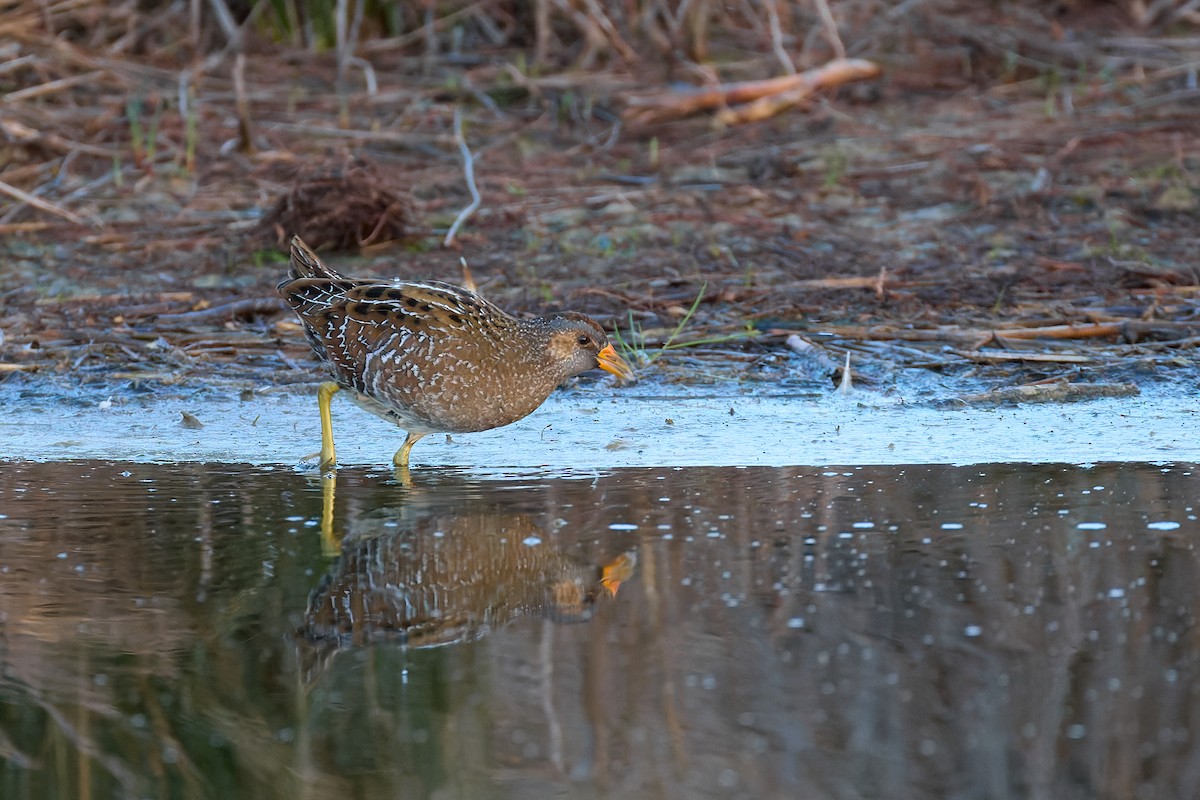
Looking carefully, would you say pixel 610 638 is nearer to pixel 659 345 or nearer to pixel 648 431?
pixel 648 431

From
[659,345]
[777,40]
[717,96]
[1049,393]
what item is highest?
[777,40]

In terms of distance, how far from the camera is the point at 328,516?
15.7ft

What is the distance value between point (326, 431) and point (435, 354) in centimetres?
50

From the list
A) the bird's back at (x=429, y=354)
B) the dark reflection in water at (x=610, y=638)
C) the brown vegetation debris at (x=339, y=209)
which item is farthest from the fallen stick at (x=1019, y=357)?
the brown vegetation debris at (x=339, y=209)

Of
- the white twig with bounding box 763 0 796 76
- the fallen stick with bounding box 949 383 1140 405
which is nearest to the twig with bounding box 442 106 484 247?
the white twig with bounding box 763 0 796 76

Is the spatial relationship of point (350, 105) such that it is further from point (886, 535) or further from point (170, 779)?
point (170, 779)

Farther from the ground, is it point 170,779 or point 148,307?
point 170,779

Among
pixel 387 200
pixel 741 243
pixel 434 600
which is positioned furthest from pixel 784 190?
pixel 434 600

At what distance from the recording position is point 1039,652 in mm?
3439

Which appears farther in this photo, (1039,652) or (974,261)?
(974,261)

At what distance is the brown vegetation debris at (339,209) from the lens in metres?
8.29

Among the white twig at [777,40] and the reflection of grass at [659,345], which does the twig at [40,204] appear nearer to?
the reflection of grass at [659,345]

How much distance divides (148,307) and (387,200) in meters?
1.31

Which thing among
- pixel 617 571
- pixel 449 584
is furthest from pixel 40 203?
pixel 617 571
